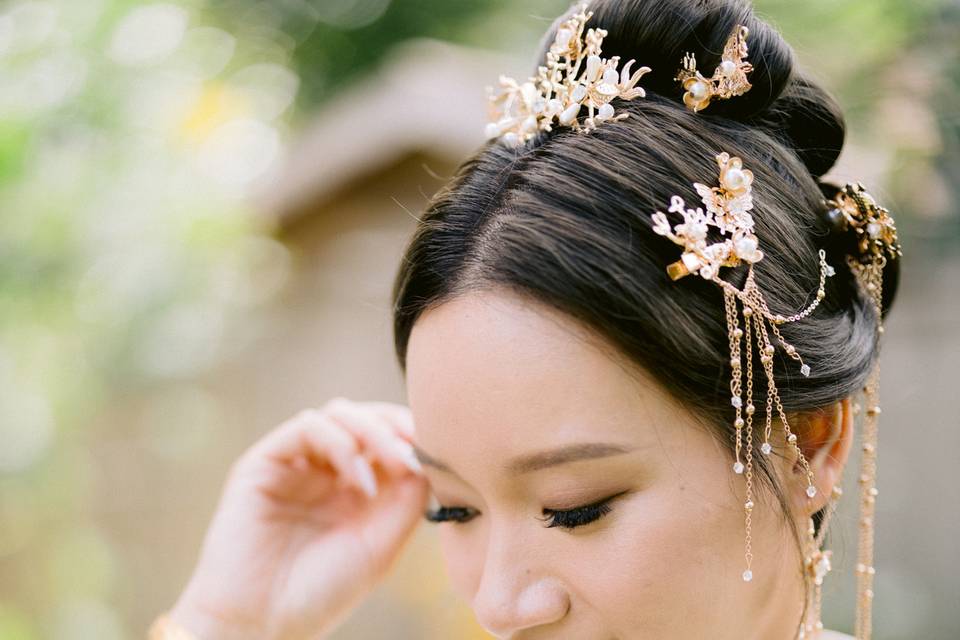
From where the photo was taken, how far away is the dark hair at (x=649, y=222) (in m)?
1.20

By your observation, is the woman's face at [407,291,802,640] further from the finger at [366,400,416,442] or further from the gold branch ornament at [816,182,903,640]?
the finger at [366,400,416,442]

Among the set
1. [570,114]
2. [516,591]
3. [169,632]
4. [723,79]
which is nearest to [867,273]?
[723,79]

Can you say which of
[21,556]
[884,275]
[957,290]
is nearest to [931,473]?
[957,290]

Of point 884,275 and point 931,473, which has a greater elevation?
point 884,275

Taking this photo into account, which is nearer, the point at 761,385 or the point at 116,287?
the point at 761,385

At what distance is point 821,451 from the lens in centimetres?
137

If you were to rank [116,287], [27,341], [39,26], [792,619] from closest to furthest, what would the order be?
[792,619]
[39,26]
[27,341]
[116,287]

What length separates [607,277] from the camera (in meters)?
1.20

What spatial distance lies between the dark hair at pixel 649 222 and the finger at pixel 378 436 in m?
Result: 0.38

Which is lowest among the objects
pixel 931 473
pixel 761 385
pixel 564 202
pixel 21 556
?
pixel 21 556

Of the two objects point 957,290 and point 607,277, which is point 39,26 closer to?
point 607,277

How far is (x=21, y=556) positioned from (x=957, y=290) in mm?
3913

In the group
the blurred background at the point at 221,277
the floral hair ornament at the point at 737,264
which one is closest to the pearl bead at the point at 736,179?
the floral hair ornament at the point at 737,264

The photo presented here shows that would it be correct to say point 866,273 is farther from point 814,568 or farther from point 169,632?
point 169,632
